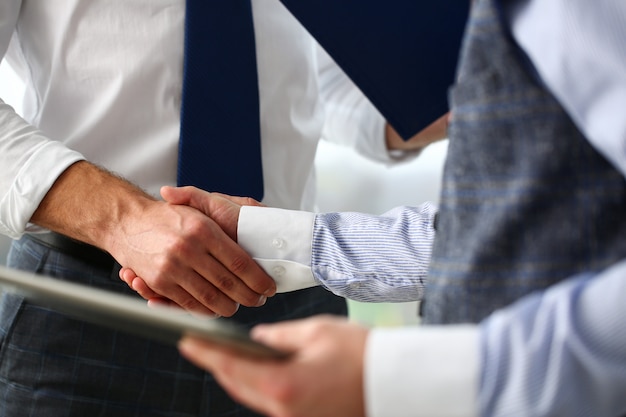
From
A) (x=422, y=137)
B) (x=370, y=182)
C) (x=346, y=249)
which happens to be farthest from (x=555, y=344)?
(x=370, y=182)

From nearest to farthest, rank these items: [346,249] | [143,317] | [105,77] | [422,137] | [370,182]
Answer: [143,317] → [346,249] → [105,77] → [422,137] → [370,182]

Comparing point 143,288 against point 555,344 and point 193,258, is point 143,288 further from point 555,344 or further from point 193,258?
point 555,344

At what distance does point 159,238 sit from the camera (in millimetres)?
944

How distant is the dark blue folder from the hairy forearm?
1.23ft

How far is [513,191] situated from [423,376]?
0.17 m

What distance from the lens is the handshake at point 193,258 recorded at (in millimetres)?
932

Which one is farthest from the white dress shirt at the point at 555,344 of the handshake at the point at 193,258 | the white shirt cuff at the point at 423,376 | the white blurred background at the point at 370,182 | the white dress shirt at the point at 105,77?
the white blurred background at the point at 370,182

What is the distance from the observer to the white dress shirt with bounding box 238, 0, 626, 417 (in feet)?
1.65

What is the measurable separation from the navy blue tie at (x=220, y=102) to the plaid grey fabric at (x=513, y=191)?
555 millimetres

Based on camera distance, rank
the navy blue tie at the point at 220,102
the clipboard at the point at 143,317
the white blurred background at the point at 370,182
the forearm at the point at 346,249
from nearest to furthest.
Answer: the clipboard at the point at 143,317, the forearm at the point at 346,249, the navy blue tie at the point at 220,102, the white blurred background at the point at 370,182

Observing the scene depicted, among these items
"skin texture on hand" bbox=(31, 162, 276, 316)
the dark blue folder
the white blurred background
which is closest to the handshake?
"skin texture on hand" bbox=(31, 162, 276, 316)

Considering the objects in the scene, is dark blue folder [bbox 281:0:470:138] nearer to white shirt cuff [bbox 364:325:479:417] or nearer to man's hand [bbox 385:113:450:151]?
man's hand [bbox 385:113:450:151]

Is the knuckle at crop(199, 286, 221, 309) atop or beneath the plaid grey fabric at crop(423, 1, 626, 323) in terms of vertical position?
beneath

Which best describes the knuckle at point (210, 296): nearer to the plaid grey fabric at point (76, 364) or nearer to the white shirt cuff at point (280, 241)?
the white shirt cuff at point (280, 241)
